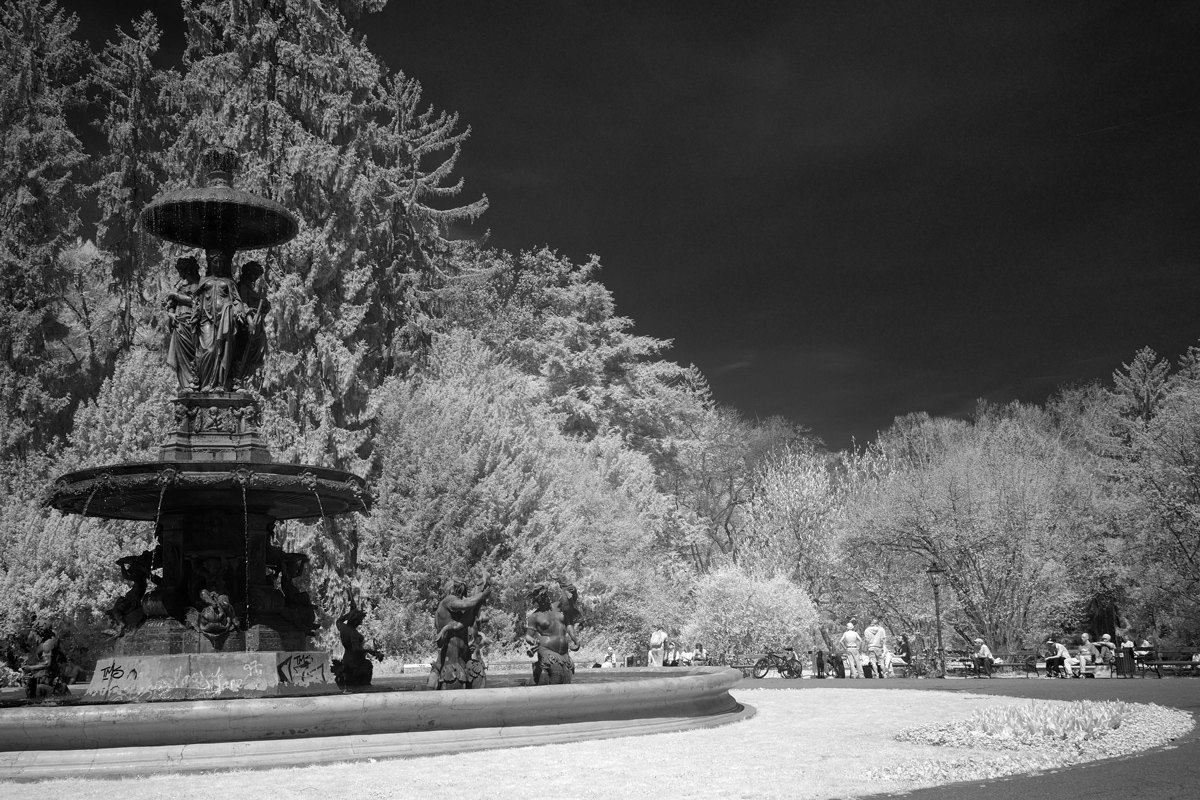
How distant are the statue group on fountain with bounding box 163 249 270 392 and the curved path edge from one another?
16.8 feet

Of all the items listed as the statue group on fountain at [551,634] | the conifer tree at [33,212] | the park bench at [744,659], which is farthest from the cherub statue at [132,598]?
the park bench at [744,659]

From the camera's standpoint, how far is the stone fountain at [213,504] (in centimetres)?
1175

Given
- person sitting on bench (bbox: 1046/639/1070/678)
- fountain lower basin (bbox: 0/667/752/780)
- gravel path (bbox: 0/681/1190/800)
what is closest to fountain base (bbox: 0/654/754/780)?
fountain lower basin (bbox: 0/667/752/780)

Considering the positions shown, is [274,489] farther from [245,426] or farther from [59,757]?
[59,757]

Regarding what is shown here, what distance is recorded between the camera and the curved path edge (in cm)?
923

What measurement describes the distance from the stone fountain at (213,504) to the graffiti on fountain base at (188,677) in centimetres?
1

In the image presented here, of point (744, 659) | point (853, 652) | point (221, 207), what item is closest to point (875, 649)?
point (853, 652)

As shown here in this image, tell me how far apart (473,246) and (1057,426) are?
4175 centimetres

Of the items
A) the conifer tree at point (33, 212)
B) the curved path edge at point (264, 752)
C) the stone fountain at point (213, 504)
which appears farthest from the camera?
the conifer tree at point (33, 212)

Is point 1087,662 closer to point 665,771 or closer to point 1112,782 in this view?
point 1112,782

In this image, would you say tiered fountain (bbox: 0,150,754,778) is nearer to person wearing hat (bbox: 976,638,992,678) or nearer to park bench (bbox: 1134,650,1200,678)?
person wearing hat (bbox: 976,638,992,678)

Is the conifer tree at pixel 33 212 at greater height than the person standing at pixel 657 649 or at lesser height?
greater

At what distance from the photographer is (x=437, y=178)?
40312mm

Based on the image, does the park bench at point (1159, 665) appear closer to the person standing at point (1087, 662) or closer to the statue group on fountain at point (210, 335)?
the person standing at point (1087, 662)
